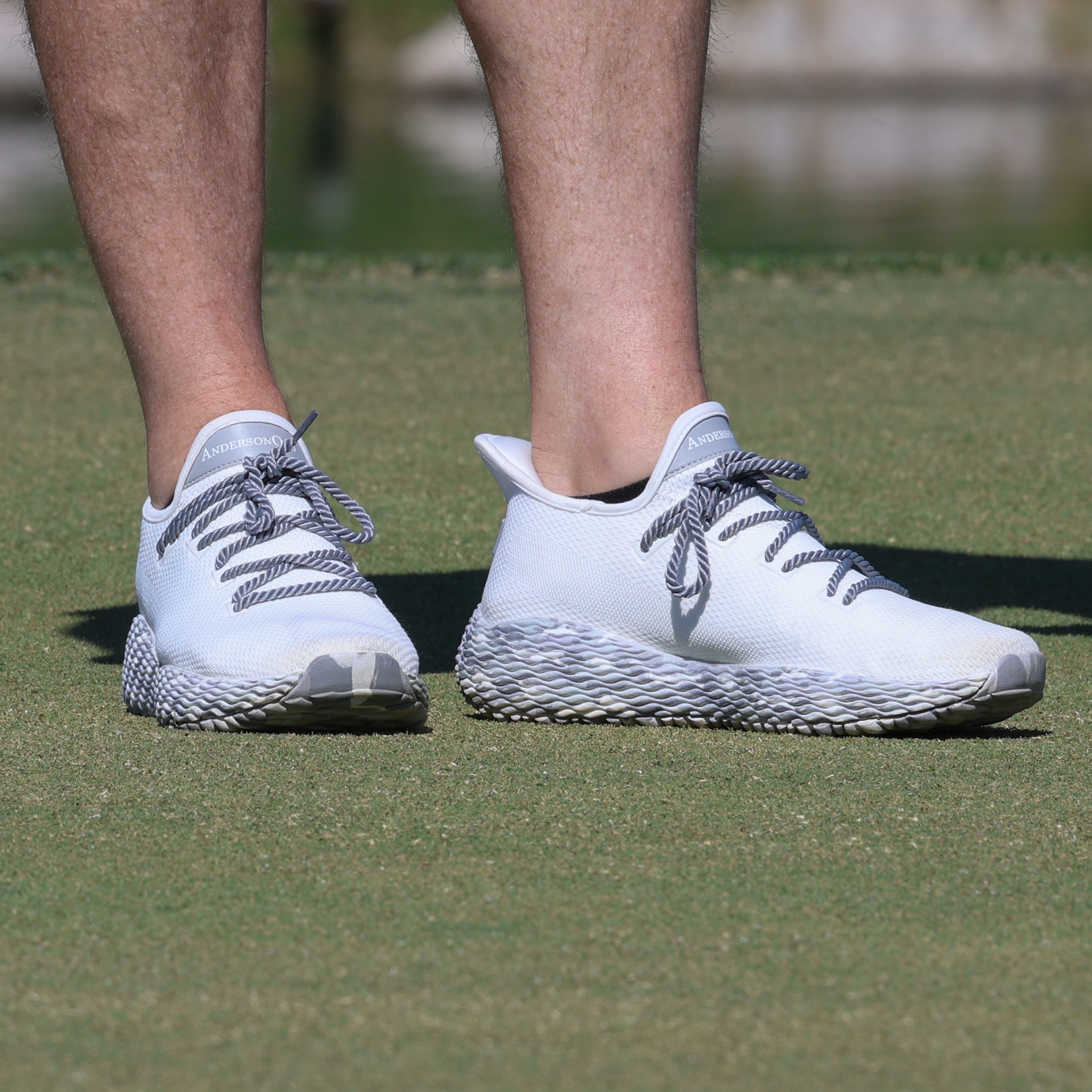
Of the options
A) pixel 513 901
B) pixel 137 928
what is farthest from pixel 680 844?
pixel 137 928

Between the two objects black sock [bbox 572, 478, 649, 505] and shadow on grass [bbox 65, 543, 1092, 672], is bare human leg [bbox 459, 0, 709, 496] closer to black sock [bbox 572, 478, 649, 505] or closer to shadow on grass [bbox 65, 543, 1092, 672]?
black sock [bbox 572, 478, 649, 505]

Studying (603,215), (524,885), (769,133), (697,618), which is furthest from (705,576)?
(769,133)

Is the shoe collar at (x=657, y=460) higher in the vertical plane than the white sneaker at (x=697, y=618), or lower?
higher

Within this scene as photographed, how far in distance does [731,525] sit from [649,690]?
0.14 m

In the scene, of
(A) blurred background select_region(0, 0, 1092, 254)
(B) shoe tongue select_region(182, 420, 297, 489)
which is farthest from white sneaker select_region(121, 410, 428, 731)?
(A) blurred background select_region(0, 0, 1092, 254)

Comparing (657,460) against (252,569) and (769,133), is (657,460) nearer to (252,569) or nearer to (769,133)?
(252,569)

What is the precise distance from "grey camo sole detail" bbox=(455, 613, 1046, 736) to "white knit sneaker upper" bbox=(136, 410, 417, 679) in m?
0.08

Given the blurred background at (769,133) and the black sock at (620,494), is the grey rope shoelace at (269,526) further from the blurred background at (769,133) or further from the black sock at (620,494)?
the blurred background at (769,133)

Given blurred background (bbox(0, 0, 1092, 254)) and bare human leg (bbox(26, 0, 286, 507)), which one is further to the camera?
blurred background (bbox(0, 0, 1092, 254))

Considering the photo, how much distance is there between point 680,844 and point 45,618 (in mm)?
808

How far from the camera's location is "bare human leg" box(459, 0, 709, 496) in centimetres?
129

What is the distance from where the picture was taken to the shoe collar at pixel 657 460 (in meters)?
1.26

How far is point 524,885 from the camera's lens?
0.87m

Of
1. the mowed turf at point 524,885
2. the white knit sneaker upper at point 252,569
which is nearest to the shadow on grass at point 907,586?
the mowed turf at point 524,885
